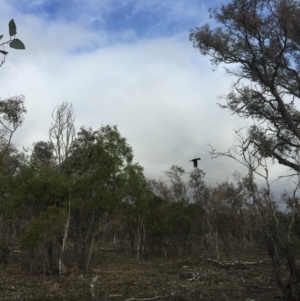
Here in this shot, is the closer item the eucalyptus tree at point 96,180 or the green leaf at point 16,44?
the green leaf at point 16,44

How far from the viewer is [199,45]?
1241 cm

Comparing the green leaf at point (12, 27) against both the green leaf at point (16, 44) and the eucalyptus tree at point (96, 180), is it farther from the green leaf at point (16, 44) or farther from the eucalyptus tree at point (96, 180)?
the eucalyptus tree at point (96, 180)

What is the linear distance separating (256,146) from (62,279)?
924 cm

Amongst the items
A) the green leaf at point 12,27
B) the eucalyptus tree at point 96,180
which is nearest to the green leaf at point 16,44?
the green leaf at point 12,27

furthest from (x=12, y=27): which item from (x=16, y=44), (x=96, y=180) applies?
(x=96, y=180)

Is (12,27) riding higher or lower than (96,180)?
lower

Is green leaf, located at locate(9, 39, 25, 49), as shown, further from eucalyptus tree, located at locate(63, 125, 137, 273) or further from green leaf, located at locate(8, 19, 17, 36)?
eucalyptus tree, located at locate(63, 125, 137, 273)

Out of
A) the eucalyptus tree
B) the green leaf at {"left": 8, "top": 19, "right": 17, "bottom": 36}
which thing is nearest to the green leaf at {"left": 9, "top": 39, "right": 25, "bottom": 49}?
the green leaf at {"left": 8, "top": 19, "right": 17, "bottom": 36}

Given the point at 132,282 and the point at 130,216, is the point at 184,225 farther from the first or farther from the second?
the point at 132,282

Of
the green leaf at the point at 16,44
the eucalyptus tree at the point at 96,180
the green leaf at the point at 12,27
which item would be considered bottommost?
the green leaf at the point at 16,44

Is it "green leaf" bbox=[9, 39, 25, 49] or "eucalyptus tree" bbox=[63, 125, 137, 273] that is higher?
"eucalyptus tree" bbox=[63, 125, 137, 273]

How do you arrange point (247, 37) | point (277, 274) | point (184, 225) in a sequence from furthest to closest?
point (184, 225) → point (247, 37) → point (277, 274)

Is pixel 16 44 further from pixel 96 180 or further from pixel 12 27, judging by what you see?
pixel 96 180

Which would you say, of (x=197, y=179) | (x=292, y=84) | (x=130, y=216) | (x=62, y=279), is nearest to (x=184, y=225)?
(x=130, y=216)
